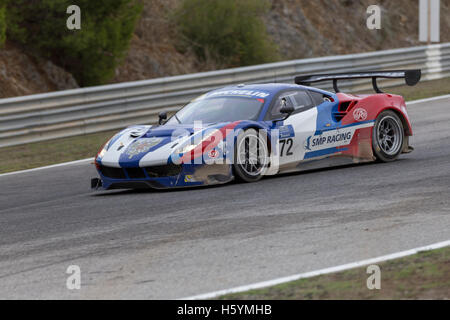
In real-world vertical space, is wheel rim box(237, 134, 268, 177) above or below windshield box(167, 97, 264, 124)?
below

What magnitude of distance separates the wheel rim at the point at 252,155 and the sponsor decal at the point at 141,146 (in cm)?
97

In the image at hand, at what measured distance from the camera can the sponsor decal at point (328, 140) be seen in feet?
35.0

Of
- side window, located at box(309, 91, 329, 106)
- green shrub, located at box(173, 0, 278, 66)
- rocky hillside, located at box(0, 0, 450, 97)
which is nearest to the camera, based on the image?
side window, located at box(309, 91, 329, 106)

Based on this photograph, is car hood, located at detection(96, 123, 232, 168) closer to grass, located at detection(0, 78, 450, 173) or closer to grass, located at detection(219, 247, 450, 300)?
grass, located at detection(0, 78, 450, 173)

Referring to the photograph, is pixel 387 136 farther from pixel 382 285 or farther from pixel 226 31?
pixel 226 31

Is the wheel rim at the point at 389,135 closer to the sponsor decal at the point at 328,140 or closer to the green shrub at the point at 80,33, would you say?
the sponsor decal at the point at 328,140

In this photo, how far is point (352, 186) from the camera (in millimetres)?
9250

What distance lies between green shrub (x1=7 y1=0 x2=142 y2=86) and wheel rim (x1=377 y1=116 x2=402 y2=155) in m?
9.11

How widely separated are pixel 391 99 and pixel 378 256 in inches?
233

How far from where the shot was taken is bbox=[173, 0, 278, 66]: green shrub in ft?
76.3

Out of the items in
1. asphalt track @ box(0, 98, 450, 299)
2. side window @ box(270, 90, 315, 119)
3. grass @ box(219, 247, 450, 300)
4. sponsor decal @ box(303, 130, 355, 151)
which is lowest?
grass @ box(219, 247, 450, 300)

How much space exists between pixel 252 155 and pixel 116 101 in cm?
680

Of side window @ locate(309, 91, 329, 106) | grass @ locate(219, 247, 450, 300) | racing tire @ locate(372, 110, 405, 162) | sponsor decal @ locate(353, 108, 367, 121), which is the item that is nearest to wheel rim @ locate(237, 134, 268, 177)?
side window @ locate(309, 91, 329, 106)
